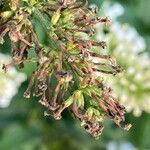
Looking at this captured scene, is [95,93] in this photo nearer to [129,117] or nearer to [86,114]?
[86,114]

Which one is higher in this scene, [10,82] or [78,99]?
[78,99]

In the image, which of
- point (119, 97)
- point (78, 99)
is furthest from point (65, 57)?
point (119, 97)

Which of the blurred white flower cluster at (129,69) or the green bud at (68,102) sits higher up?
the green bud at (68,102)

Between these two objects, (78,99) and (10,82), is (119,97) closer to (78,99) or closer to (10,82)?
(10,82)

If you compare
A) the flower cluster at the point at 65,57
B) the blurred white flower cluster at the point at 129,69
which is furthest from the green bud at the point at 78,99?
the blurred white flower cluster at the point at 129,69

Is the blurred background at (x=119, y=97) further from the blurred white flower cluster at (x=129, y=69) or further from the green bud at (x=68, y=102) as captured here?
the green bud at (x=68, y=102)

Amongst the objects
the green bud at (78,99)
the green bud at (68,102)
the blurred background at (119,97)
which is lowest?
the blurred background at (119,97)
